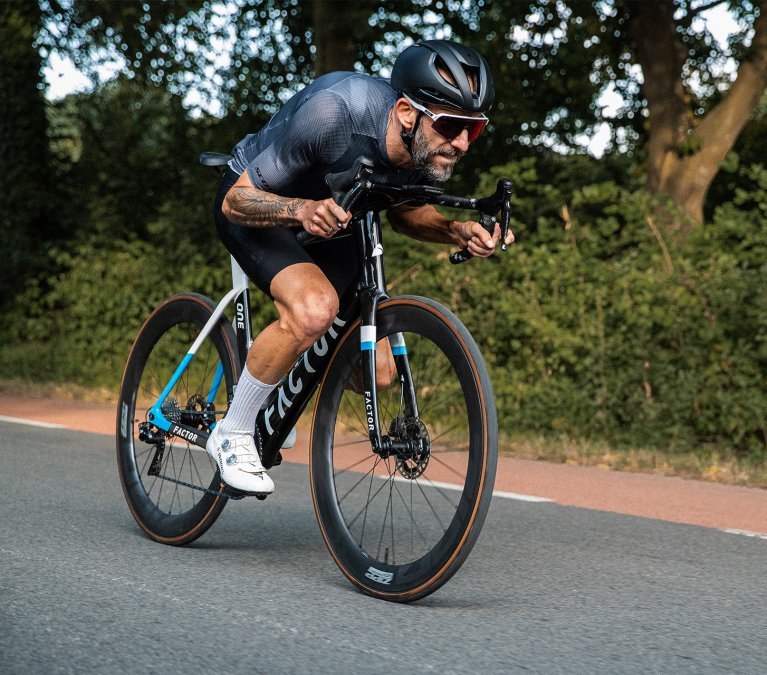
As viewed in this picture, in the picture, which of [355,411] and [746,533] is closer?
[355,411]

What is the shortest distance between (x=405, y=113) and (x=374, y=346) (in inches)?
33.7

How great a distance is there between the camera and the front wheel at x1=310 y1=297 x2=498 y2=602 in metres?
4.02

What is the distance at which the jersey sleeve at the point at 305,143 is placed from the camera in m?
4.31

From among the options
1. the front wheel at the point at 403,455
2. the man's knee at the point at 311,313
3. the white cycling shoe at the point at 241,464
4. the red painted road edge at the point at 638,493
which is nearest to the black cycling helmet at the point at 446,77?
the front wheel at the point at 403,455

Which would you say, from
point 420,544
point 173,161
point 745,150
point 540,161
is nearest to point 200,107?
point 173,161

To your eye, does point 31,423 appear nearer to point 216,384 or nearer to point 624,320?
point 624,320

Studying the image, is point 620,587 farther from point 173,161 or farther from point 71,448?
point 173,161

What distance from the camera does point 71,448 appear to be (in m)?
8.53

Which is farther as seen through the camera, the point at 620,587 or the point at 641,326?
the point at 641,326

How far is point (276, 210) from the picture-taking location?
438 centimetres

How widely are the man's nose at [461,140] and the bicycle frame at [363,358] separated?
464 mm

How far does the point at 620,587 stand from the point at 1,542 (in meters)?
2.62

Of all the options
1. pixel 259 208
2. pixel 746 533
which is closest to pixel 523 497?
pixel 746 533

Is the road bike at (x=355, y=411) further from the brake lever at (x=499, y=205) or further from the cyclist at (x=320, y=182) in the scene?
the cyclist at (x=320, y=182)
